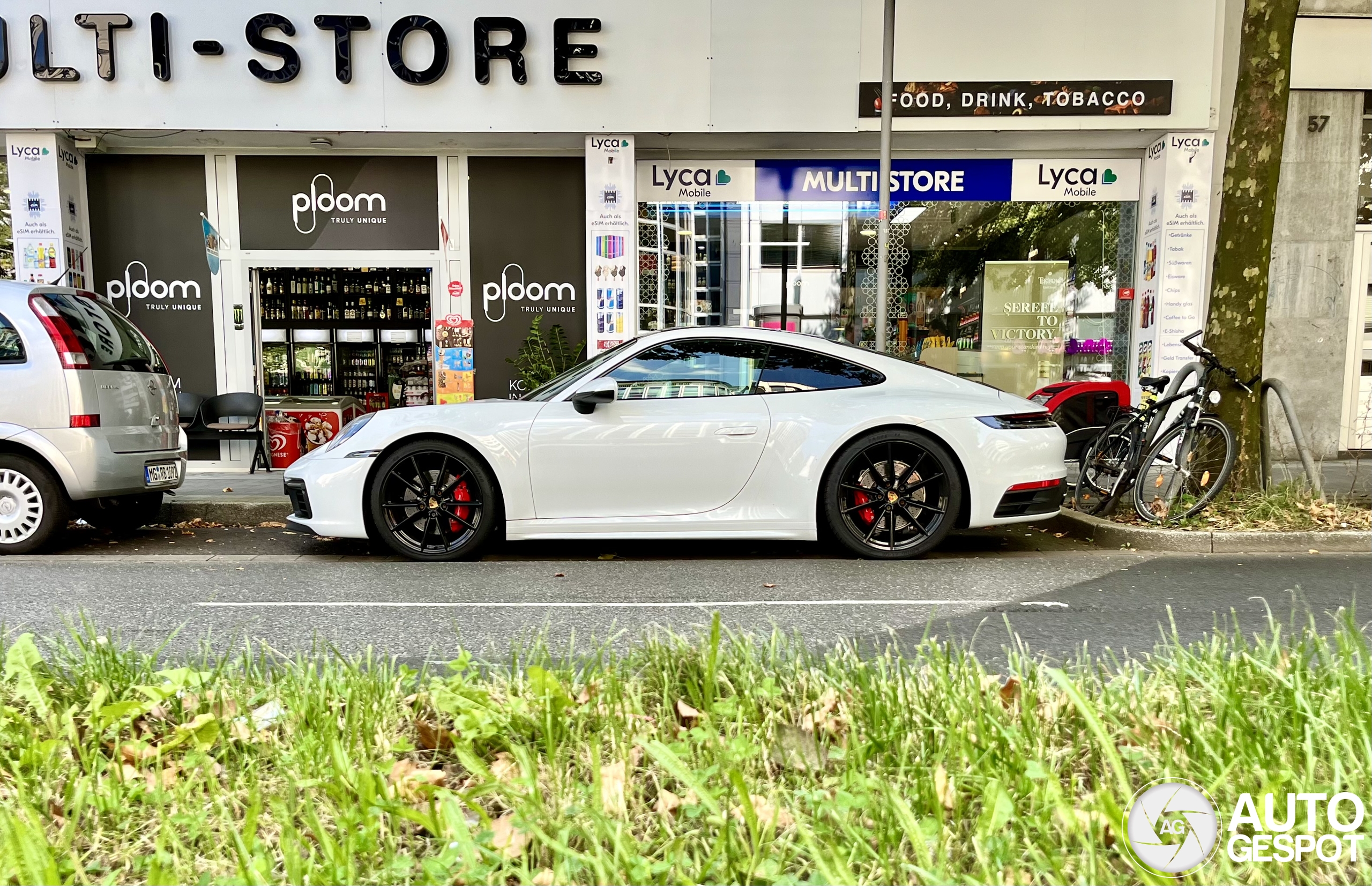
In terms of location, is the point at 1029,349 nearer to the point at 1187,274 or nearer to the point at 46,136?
the point at 1187,274

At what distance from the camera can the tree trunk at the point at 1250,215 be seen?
5781mm

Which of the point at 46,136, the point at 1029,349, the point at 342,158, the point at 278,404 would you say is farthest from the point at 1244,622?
the point at 46,136

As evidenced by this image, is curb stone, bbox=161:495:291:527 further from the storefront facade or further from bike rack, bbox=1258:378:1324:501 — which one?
bike rack, bbox=1258:378:1324:501

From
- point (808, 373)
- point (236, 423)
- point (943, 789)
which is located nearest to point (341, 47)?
point (236, 423)

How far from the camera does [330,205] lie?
1015 cm

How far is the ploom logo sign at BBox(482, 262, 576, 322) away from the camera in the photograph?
10.3 m

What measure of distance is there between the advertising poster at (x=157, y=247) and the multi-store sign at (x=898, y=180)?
5.63 metres

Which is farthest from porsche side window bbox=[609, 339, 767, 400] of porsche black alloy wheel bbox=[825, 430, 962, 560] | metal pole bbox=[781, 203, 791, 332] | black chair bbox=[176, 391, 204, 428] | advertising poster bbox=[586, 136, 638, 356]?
black chair bbox=[176, 391, 204, 428]

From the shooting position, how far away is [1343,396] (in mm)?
10047

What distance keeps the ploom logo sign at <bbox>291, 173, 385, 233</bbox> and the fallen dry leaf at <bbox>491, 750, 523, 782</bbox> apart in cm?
964

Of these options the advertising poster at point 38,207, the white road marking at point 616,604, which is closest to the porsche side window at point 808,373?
the white road marking at point 616,604

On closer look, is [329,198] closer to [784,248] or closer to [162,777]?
[784,248]

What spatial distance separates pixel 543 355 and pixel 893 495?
587 centimetres

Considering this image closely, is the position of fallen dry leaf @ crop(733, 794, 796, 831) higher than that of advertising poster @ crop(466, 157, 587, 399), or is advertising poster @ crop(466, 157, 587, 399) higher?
advertising poster @ crop(466, 157, 587, 399)
